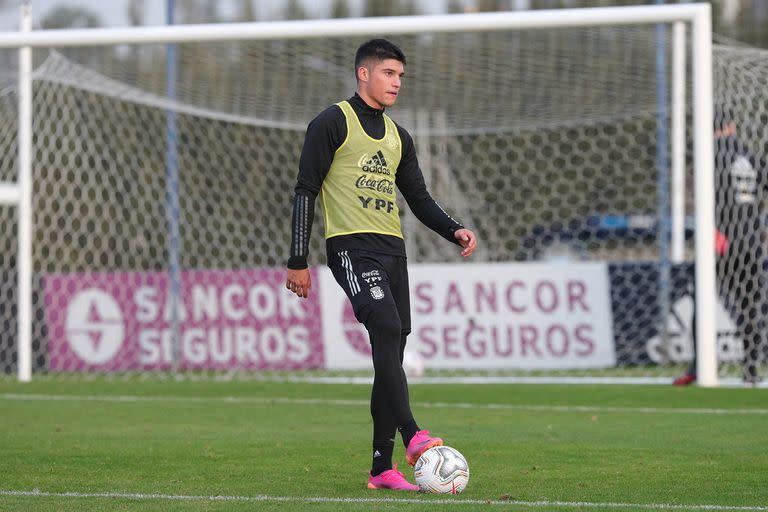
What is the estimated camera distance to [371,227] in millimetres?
5492

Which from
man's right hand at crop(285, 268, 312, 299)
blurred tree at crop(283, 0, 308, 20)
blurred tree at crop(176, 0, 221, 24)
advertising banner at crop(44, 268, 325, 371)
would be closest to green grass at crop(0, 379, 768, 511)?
man's right hand at crop(285, 268, 312, 299)

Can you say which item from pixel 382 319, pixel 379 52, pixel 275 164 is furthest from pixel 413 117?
pixel 382 319

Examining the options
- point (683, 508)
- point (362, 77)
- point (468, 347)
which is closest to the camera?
point (683, 508)

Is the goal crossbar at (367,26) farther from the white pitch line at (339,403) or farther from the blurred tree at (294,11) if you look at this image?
the blurred tree at (294,11)

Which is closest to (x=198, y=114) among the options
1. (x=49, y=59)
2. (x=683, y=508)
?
(x=49, y=59)

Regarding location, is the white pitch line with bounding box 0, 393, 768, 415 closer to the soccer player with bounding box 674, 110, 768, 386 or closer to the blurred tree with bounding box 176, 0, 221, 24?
the soccer player with bounding box 674, 110, 768, 386

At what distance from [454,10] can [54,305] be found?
647cm

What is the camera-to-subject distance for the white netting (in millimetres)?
13398

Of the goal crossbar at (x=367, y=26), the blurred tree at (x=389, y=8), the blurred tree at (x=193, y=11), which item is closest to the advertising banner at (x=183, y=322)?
the goal crossbar at (x=367, y=26)

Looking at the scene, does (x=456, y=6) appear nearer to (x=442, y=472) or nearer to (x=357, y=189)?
(x=357, y=189)

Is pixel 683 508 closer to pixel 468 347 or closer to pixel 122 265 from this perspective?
pixel 468 347

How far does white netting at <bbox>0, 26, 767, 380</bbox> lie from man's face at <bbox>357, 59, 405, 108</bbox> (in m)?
6.99

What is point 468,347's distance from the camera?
12.8m

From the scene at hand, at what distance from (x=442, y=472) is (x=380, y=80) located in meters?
1.63
